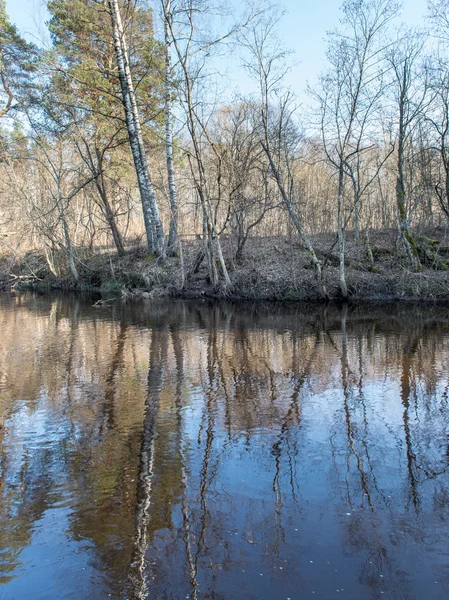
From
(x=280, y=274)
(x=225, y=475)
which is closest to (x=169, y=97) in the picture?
(x=280, y=274)

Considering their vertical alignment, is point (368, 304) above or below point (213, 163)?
below

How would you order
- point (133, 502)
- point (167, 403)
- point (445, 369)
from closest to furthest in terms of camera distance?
point (133, 502) → point (167, 403) → point (445, 369)

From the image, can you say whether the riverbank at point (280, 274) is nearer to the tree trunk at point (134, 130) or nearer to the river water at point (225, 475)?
the tree trunk at point (134, 130)

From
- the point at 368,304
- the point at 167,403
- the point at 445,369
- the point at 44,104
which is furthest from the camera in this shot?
the point at 44,104

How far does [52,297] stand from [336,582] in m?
23.4

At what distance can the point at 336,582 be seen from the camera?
11.5 feet

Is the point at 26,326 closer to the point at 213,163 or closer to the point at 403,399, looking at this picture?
the point at 213,163

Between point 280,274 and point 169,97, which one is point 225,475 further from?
point 169,97

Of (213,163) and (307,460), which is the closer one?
(307,460)

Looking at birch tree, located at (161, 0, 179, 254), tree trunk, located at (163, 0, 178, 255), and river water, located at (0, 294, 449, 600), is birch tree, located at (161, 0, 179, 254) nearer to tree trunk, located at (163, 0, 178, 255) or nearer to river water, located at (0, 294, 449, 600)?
tree trunk, located at (163, 0, 178, 255)

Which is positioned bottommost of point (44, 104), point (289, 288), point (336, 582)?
point (336, 582)

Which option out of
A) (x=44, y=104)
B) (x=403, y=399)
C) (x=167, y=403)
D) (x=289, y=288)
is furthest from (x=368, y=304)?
(x=44, y=104)

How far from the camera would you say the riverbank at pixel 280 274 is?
19.1m

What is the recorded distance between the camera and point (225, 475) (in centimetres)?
504
